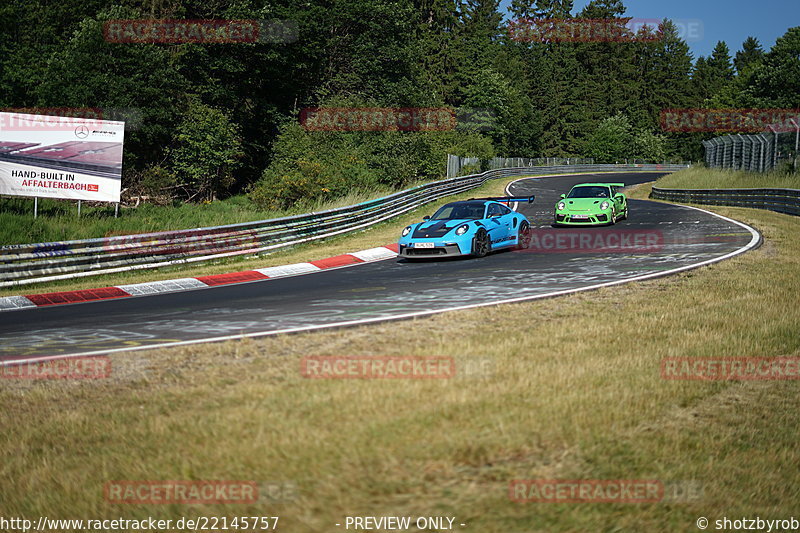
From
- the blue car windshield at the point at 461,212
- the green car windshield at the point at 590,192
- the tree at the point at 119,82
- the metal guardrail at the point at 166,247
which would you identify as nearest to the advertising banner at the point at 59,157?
the metal guardrail at the point at 166,247

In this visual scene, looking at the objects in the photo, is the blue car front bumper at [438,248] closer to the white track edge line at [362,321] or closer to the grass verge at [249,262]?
the grass verge at [249,262]

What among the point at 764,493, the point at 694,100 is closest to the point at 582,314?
the point at 764,493

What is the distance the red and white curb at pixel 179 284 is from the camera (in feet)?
43.3

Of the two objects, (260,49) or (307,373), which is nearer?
(307,373)

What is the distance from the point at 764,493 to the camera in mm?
4121

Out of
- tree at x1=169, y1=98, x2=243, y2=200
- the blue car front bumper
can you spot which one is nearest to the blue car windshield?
the blue car front bumper

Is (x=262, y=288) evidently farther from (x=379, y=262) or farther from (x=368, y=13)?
(x=368, y=13)

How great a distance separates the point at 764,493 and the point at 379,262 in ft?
44.9

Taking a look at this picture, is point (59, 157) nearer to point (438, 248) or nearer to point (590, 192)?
point (438, 248)

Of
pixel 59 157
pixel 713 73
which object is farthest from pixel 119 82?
pixel 713 73

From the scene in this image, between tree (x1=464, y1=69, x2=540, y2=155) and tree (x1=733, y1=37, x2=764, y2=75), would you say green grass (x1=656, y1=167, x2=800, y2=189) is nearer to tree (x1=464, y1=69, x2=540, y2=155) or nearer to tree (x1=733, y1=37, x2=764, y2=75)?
tree (x1=464, y1=69, x2=540, y2=155)

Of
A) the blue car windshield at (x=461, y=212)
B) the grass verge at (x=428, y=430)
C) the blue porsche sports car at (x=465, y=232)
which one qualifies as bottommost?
the grass verge at (x=428, y=430)

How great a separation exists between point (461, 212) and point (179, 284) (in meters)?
7.02

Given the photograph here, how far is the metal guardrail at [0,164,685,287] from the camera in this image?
49.4 feet
